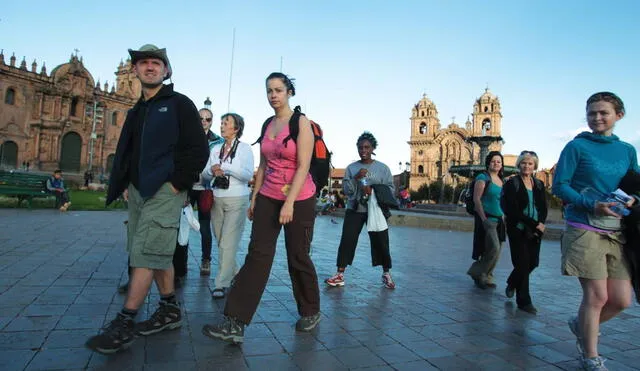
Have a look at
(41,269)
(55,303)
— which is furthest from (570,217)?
(41,269)

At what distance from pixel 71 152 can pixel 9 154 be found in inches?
247

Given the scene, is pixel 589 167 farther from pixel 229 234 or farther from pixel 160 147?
pixel 229 234

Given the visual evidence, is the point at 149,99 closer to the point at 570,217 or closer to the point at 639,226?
the point at 570,217

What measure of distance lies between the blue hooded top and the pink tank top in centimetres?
181

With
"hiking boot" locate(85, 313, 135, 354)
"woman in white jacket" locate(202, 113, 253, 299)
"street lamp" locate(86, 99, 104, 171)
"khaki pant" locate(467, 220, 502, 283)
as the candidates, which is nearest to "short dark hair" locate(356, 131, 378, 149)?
"woman in white jacket" locate(202, 113, 253, 299)

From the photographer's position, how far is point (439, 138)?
93.4 meters

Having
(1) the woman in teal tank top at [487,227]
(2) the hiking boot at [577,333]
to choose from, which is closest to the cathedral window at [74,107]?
(1) the woman in teal tank top at [487,227]

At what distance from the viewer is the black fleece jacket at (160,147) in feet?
9.65

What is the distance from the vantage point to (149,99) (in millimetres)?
3152

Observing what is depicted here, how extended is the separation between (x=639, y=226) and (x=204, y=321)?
10.4 ft

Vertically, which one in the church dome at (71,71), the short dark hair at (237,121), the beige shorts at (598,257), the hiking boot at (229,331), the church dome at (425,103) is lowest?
the hiking boot at (229,331)

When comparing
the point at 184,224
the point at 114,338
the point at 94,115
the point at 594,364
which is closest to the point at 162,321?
the point at 114,338

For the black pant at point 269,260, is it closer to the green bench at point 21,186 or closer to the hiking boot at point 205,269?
the hiking boot at point 205,269

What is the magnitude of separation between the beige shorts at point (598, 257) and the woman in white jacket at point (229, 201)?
9.31 ft
